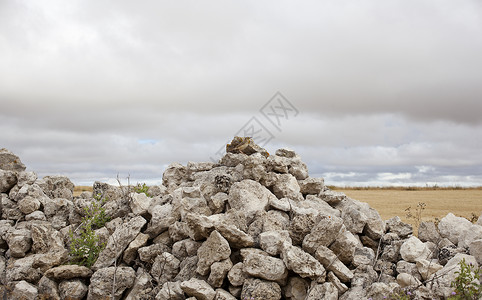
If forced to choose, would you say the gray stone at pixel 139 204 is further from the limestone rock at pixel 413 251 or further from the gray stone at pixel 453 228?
the gray stone at pixel 453 228

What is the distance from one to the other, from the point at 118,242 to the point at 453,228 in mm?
6691

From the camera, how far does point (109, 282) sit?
770cm

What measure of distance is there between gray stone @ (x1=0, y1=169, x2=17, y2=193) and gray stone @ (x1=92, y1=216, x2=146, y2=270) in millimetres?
4784

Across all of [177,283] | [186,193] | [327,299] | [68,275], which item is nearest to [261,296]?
[327,299]

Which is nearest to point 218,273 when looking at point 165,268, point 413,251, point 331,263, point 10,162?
point 165,268

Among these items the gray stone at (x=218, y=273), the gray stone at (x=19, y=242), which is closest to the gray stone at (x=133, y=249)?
the gray stone at (x=218, y=273)

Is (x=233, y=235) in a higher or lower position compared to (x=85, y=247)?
higher

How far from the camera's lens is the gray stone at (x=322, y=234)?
7.29 meters

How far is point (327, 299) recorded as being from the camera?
6637mm

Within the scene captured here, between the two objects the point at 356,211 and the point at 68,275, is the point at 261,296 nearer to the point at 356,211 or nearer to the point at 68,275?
the point at 356,211

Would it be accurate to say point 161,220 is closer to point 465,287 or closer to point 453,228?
point 465,287

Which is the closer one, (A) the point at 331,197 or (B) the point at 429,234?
(B) the point at 429,234

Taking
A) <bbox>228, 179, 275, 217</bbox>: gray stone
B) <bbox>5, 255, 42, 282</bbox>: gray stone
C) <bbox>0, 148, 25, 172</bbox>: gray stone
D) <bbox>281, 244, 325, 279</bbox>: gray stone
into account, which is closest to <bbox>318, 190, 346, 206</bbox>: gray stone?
<bbox>228, 179, 275, 217</bbox>: gray stone

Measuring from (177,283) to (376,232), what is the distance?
13.3 ft
